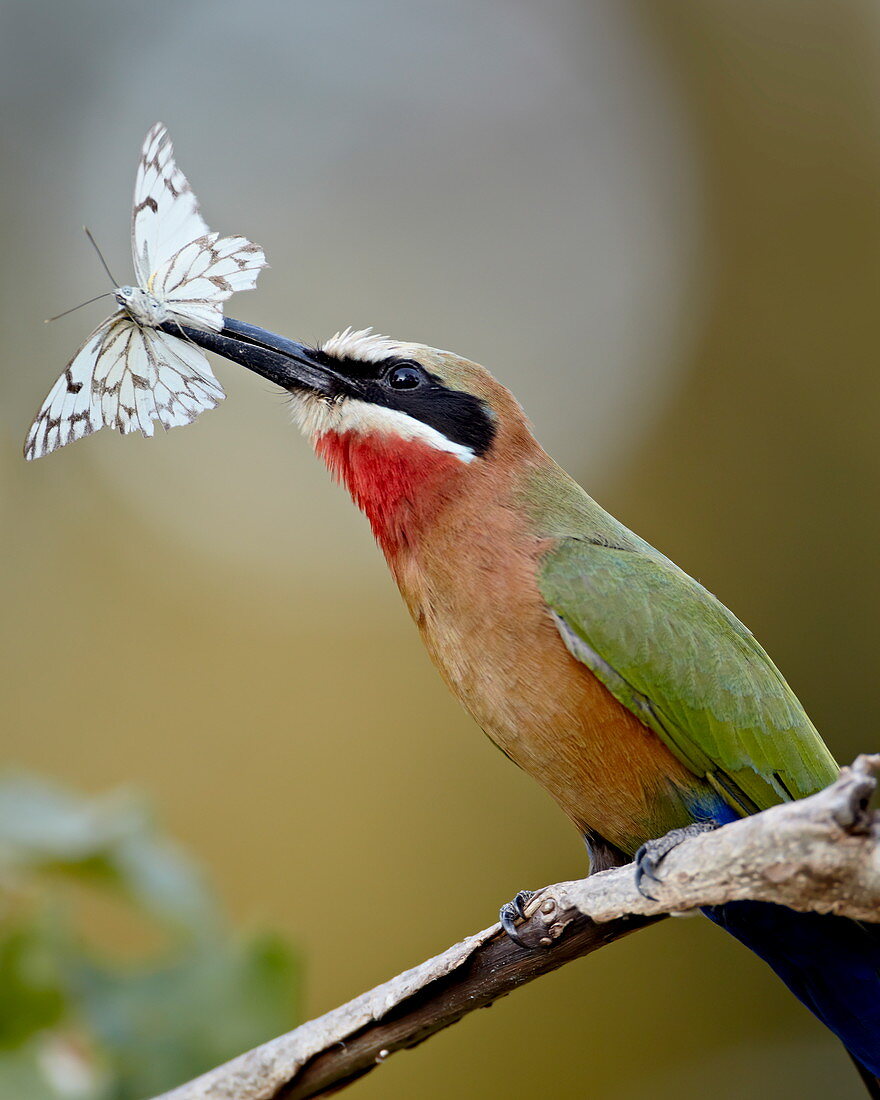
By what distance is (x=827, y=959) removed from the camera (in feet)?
6.50

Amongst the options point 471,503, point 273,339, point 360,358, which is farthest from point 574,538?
point 273,339

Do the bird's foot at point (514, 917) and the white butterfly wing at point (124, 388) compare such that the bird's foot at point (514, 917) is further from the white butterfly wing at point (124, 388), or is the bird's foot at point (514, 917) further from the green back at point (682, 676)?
the white butterfly wing at point (124, 388)

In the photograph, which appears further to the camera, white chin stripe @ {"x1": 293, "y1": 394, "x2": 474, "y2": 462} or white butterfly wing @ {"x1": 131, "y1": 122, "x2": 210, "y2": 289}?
white chin stripe @ {"x1": 293, "y1": 394, "x2": 474, "y2": 462}

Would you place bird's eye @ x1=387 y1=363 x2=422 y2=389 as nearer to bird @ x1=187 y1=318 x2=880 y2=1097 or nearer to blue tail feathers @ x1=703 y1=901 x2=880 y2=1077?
bird @ x1=187 y1=318 x2=880 y2=1097

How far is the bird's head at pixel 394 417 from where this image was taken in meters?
2.20

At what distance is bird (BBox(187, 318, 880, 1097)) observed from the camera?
2.00m

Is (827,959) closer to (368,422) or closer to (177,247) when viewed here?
(368,422)

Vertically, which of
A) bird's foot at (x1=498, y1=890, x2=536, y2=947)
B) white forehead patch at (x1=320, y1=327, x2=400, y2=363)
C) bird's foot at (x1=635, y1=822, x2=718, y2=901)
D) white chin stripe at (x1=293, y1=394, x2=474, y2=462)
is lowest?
bird's foot at (x1=635, y1=822, x2=718, y2=901)

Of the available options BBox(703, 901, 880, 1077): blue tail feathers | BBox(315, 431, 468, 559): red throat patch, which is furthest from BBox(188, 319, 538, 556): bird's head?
BBox(703, 901, 880, 1077): blue tail feathers

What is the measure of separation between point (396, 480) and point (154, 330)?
55 cm

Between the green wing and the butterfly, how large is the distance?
759 millimetres

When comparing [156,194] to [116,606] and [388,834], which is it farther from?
[116,606]

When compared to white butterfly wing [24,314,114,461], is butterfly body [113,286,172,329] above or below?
above

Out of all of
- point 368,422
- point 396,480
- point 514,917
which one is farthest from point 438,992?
point 368,422
